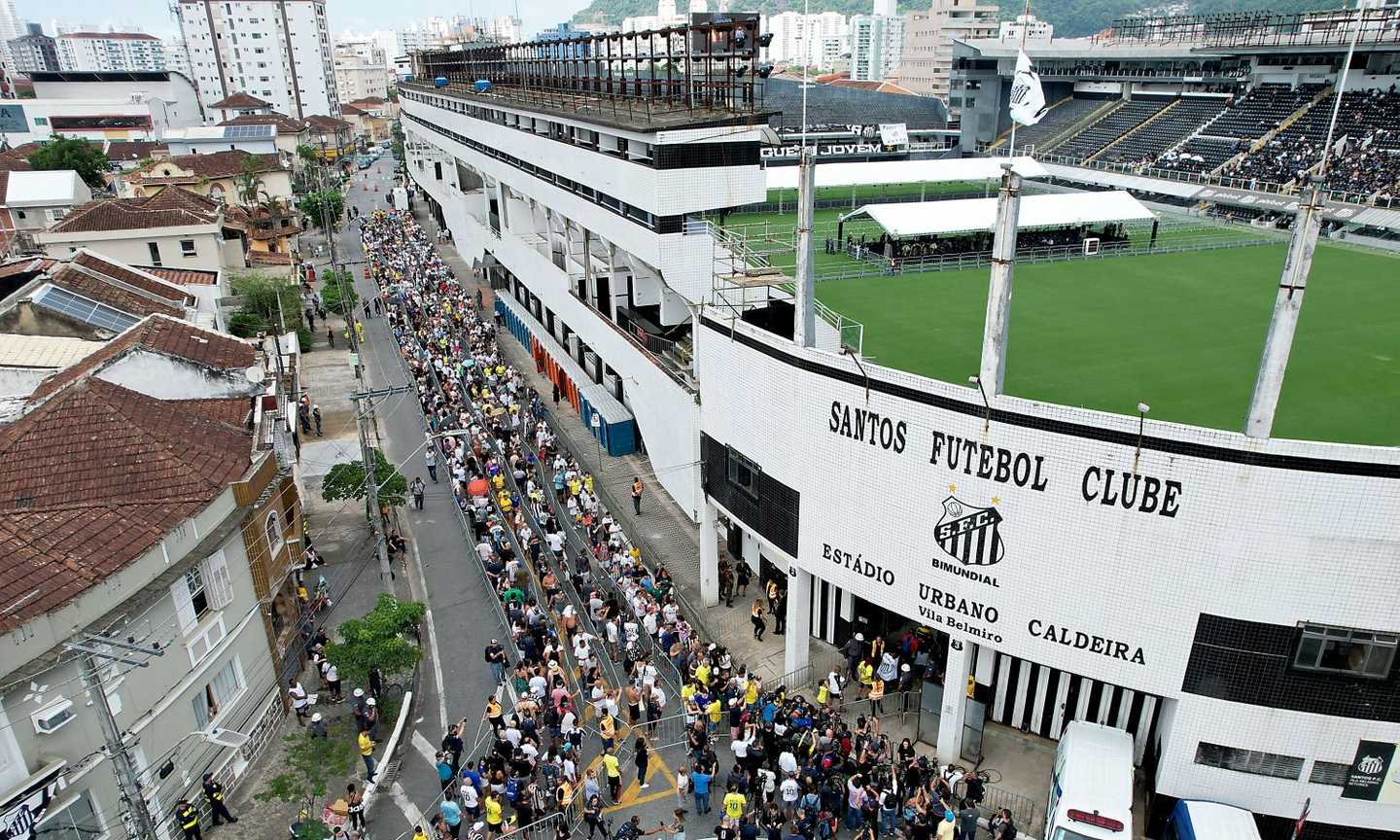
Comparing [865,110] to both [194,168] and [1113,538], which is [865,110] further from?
[1113,538]

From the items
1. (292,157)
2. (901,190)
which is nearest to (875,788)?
(901,190)

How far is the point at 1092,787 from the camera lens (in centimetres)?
1338

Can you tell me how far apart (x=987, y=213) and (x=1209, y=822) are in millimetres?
24904

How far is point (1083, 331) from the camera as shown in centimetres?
2394

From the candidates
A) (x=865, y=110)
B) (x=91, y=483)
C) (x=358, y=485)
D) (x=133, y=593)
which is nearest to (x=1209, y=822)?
(x=133, y=593)

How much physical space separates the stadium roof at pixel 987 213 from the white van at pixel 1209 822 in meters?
21.7

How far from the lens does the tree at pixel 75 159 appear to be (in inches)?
2739

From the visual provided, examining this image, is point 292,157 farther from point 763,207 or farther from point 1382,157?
point 1382,157

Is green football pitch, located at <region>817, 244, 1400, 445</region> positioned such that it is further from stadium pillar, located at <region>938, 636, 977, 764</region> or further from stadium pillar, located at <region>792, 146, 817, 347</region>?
stadium pillar, located at <region>938, 636, 977, 764</region>

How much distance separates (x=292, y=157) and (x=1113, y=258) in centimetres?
9938

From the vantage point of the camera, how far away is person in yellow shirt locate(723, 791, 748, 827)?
Result: 14.1 m

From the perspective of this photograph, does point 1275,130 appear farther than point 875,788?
Yes

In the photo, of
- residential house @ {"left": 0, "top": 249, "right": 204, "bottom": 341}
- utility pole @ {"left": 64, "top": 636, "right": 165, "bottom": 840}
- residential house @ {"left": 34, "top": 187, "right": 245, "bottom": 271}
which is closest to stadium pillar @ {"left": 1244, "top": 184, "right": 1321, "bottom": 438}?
utility pole @ {"left": 64, "top": 636, "right": 165, "bottom": 840}

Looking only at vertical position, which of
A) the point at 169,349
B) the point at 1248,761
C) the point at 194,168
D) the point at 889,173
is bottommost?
the point at 1248,761
